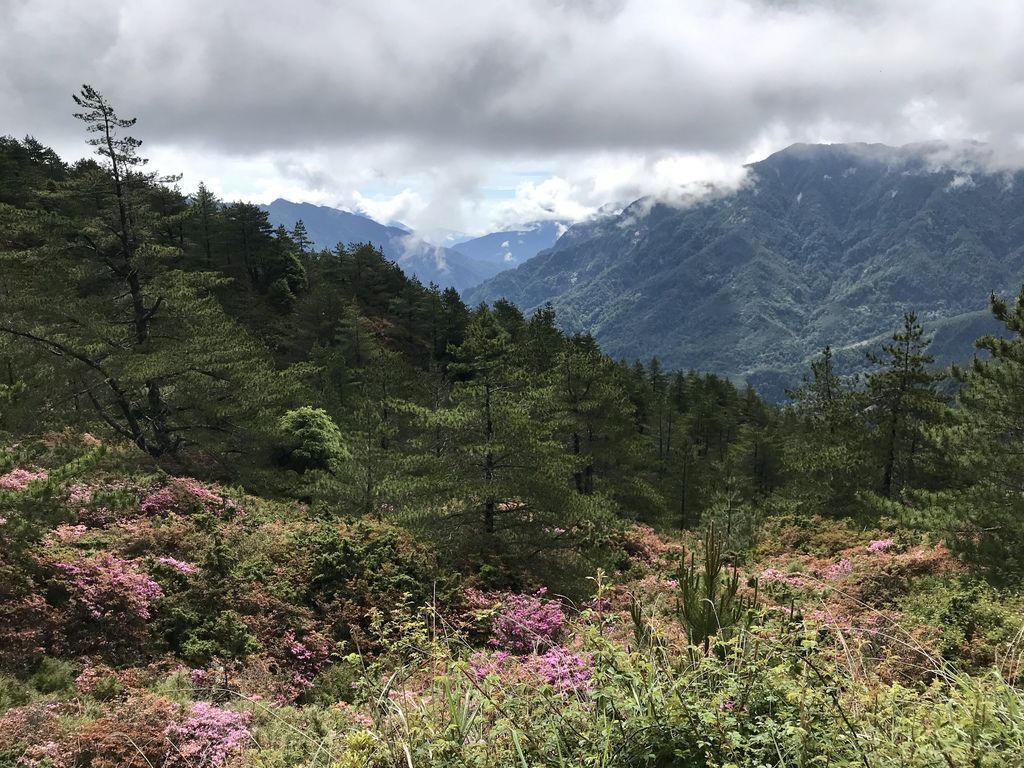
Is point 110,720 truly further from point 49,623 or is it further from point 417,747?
point 417,747

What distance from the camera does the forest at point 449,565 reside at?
2982 mm

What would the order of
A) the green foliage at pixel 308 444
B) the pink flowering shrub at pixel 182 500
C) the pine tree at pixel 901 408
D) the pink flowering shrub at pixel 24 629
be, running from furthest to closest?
1. the green foliage at pixel 308 444
2. the pine tree at pixel 901 408
3. the pink flowering shrub at pixel 182 500
4. the pink flowering shrub at pixel 24 629

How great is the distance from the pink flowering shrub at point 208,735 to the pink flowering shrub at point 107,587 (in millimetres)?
3234

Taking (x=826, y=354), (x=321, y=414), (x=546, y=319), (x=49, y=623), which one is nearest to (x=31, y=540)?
(x=49, y=623)

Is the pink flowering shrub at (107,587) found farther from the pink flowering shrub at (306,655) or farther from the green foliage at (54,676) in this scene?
the pink flowering shrub at (306,655)

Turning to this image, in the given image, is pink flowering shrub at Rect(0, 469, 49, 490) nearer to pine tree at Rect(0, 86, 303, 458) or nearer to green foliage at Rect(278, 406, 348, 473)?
pine tree at Rect(0, 86, 303, 458)

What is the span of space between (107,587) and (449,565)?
6.71 m

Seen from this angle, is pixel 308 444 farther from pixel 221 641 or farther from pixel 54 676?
pixel 54 676

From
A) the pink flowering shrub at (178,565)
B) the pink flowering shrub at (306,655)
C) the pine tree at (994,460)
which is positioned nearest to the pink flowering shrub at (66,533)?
the pink flowering shrub at (178,565)

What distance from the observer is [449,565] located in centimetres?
Result: 1318

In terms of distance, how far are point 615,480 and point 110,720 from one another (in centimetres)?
2229

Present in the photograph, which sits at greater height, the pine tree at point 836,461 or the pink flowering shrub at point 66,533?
the pink flowering shrub at point 66,533

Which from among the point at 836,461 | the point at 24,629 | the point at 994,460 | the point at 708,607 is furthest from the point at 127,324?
the point at 836,461

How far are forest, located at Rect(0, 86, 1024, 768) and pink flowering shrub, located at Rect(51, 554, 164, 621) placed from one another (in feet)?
0.16
